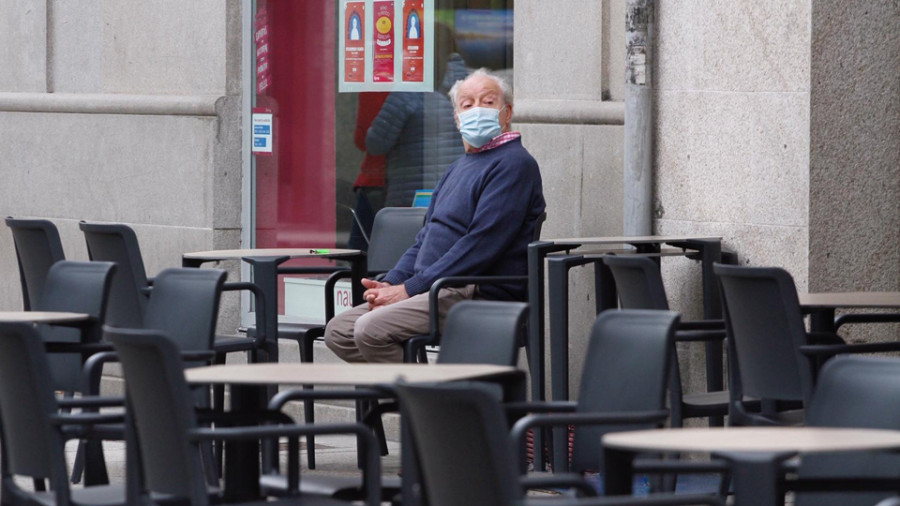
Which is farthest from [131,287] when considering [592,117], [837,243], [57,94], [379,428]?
[57,94]

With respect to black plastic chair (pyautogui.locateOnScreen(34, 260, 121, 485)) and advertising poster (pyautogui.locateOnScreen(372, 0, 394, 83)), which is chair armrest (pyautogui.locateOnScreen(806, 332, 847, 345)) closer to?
black plastic chair (pyautogui.locateOnScreen(34, 260, 121, 485))

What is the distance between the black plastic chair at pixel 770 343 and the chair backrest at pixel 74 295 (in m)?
2.38

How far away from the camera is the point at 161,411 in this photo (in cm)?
464

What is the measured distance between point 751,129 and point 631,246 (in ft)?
3.10

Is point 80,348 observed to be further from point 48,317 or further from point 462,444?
point 462,444

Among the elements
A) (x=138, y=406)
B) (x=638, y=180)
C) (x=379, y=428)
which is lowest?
(x=379, y=428)

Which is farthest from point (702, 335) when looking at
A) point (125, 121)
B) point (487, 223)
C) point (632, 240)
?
point (125, 121)

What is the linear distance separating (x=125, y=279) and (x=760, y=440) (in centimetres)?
447

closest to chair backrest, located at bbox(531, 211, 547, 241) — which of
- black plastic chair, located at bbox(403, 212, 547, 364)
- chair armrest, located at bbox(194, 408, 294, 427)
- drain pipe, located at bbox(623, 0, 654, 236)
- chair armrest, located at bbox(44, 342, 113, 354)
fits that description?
black plastic chair, located at bbox(403, 212, 547, 364)

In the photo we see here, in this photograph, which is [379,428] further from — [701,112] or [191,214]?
[191,214]

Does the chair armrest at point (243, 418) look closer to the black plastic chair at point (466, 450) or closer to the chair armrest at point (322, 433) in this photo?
the chair armrest at point (322, 433)

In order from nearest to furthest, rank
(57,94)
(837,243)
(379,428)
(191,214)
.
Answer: (837,243), (379,428), (191,214), (57,94)

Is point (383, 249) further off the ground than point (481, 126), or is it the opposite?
point (481, 126)

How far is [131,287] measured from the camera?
774 centimetres
